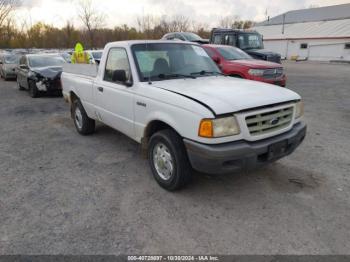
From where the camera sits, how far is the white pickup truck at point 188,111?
2.98 meters

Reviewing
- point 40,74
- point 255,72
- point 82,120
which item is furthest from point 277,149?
point 40,74

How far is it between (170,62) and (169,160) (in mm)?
1581

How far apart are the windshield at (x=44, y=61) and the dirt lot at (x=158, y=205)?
7095 mm

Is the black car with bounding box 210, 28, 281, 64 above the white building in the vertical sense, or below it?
below

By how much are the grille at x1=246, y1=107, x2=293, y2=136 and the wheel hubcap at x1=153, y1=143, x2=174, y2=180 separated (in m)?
1.04

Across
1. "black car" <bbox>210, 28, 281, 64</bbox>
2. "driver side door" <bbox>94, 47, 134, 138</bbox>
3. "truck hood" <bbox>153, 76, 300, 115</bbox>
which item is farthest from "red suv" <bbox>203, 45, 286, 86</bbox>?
"driver side door" <bbox>94, 47, 134, 138</bbox>

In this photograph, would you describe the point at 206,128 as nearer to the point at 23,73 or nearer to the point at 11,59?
the point at 23,73

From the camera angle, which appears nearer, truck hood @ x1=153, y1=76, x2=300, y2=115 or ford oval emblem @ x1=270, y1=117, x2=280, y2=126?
truck hood @ x1=153, y1=76, x2=300, y2=115

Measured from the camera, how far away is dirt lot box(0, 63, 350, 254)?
2717mm

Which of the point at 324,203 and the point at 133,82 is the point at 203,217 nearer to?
the point at 324,203

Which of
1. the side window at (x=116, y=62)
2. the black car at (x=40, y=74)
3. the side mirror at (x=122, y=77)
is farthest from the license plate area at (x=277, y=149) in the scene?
the black car at (x=40, y=74)

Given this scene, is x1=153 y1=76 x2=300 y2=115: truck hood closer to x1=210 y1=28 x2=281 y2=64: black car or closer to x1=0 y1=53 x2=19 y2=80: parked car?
x1=210 y1=28 x2=281 y2=64: black car

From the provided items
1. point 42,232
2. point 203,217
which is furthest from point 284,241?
point 42,232

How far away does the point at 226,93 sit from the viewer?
3271mm
